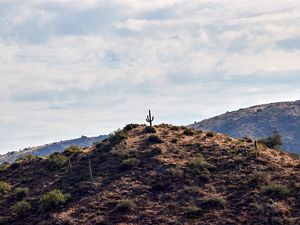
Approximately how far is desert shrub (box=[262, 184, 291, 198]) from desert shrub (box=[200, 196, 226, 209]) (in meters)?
4.31

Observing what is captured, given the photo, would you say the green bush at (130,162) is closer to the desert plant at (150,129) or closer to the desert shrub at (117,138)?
the desert shrub at (117,138)

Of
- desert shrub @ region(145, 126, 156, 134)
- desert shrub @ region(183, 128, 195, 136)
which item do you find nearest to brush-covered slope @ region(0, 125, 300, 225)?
desert shrub @ region(183, 128, 195, 136)

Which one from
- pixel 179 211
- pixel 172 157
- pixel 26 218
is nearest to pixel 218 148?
pixel 172 157

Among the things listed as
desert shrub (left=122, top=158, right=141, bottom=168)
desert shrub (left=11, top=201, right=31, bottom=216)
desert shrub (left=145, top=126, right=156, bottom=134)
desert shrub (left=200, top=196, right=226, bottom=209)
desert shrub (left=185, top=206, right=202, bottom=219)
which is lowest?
desert shrub (left=185, top=206, right=202, bottom=219)

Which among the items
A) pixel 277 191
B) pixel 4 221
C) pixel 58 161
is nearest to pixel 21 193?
pixel 4 221

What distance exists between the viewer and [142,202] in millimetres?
55719

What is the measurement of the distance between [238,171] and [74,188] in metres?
16.5

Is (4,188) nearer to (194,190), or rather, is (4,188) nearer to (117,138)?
(117,138)

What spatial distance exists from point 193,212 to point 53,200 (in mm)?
13725

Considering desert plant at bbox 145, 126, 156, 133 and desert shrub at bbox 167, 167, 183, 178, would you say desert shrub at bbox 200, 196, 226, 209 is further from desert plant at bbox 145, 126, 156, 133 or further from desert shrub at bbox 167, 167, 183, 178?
desert plant at bbox 145, 126, 156, 133

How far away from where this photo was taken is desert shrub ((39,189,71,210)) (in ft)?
189

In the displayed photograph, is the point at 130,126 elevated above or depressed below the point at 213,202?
above

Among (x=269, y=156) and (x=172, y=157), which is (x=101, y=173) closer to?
(x=172, y=157)

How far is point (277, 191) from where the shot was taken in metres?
55.3
